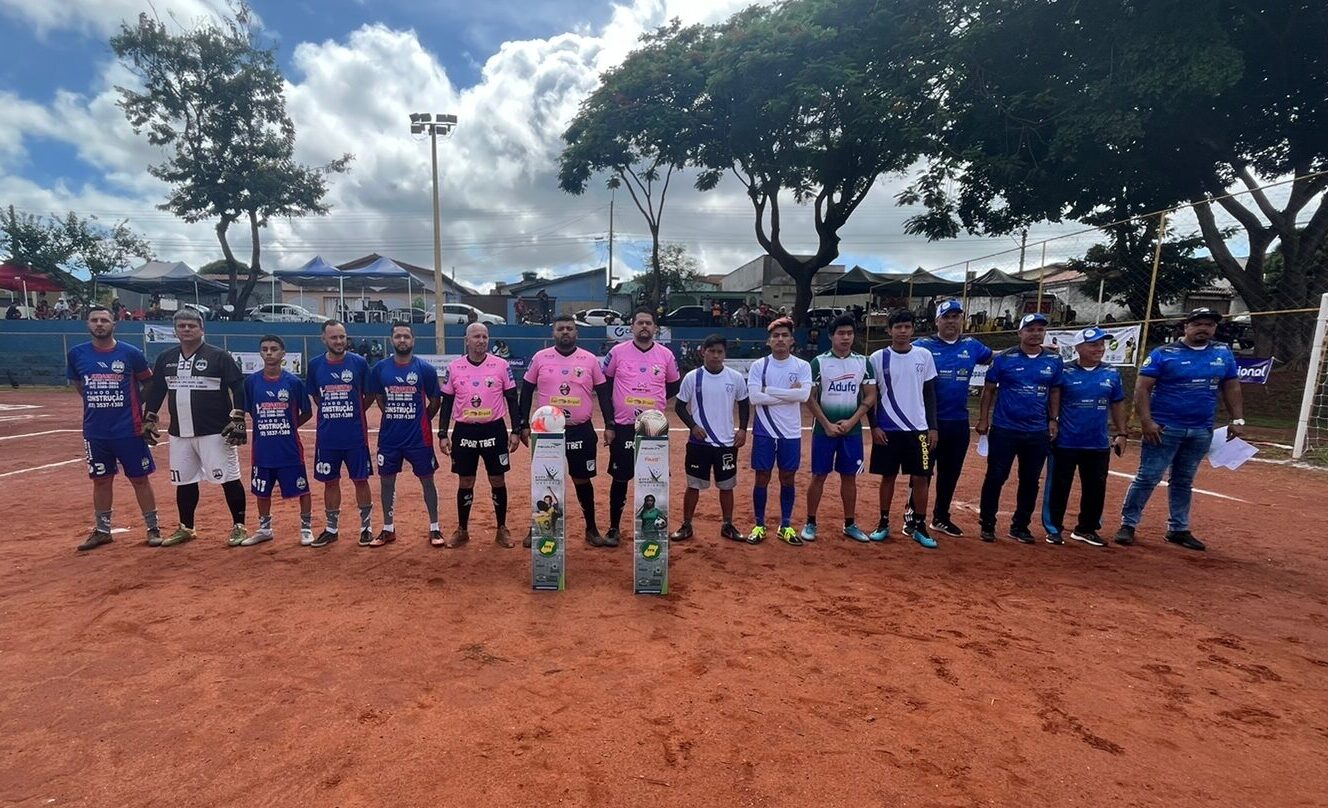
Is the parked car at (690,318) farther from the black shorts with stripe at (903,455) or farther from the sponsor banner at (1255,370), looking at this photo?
the black shorts with stripe at (903,455)

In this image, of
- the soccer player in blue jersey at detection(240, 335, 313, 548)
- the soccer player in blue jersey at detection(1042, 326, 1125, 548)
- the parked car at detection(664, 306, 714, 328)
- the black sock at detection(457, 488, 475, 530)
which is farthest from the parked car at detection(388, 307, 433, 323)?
the soccer player in blue jersey at detection(1042, 326, 1125, 548)

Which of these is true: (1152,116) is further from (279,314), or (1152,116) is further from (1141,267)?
(279,314)

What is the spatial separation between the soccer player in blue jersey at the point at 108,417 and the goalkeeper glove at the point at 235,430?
2.14 ft

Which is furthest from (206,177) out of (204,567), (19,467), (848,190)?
(204,567)

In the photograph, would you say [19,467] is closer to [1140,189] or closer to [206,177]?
[206,177]

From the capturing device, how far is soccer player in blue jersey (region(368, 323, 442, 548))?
17.3 feet

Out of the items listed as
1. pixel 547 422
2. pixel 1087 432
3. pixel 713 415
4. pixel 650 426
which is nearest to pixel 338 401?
pixel 547 422

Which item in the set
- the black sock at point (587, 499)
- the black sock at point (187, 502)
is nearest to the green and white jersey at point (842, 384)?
the black sock at point (587, 499)

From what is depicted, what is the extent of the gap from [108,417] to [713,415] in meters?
4.95

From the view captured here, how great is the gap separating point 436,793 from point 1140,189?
65.1ft

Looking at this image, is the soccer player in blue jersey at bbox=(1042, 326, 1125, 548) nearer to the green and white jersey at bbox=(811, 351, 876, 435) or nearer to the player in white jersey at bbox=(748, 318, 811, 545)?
the green and white jersey at bbox=(811, 351, 876, 435)

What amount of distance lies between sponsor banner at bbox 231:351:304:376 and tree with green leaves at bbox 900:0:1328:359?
671 inches

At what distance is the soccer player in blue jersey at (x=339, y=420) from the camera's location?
521cm

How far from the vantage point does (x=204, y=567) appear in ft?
15.6
